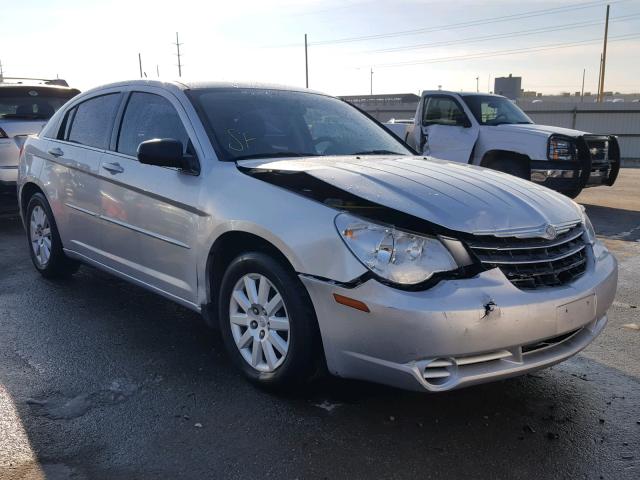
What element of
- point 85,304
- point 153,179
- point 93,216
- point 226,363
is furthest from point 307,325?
point 85,304

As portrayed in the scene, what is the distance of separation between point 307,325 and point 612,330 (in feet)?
8.53

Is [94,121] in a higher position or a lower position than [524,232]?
higher

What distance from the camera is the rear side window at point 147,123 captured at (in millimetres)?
4008

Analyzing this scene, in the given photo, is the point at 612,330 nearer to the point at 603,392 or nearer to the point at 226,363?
the point at 603,392

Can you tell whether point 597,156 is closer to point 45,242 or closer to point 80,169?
point 80,169

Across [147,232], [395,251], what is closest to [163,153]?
[147,232]

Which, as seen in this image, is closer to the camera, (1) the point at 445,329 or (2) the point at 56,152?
(1) the point at 445,329

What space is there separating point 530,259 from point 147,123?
2728 millimetres

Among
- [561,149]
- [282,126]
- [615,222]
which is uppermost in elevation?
[282,126]

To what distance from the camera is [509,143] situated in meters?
9.55

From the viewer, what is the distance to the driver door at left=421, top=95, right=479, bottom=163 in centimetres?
992

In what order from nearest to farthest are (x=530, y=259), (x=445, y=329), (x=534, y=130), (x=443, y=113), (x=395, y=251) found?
(x=445, y=329)
(x=395, y=251)
(x=530, y=259)
(x=534, y=130)
(x=443, y=113)

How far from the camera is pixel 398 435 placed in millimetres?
2943

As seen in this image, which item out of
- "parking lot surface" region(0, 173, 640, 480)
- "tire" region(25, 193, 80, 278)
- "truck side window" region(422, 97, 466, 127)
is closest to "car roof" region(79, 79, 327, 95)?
"tire" region(25, 193, 80, 278)
